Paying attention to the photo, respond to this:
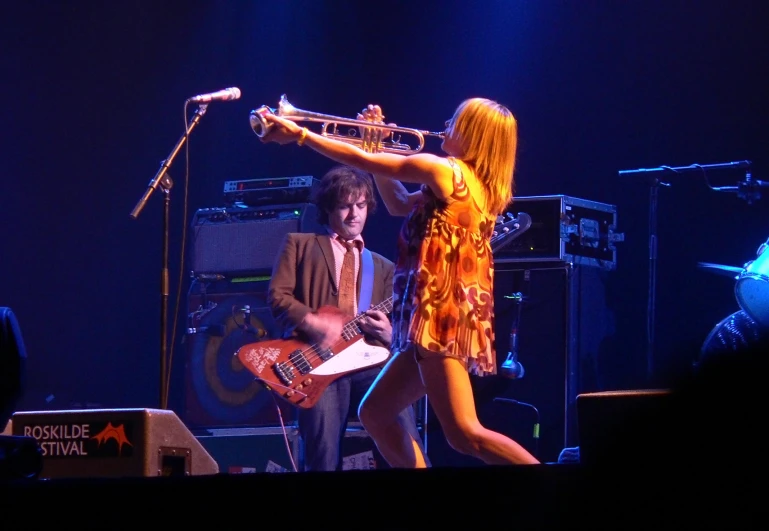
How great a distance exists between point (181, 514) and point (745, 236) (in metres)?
5.66

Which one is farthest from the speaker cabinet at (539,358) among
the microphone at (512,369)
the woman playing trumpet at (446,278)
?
the woman playing trumpet at (446,278)

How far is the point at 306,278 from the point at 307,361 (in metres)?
0.51

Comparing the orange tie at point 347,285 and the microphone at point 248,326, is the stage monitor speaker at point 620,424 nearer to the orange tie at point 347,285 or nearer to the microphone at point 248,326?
the orange tie at point 347,285

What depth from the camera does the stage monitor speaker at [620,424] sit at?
1.91 metres

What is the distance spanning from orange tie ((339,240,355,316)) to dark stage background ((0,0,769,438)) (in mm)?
1788

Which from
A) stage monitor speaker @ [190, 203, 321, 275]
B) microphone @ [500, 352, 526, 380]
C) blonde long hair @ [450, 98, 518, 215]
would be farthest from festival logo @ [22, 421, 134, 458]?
microphone @ [500, 352, 526, 380]

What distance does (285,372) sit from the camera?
17.3 feet

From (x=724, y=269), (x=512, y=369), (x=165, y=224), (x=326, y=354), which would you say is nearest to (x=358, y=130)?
(x=165, y=224)

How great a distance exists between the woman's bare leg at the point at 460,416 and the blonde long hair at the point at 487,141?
0.69 m

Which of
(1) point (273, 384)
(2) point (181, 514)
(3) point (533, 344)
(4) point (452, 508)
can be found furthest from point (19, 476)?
(3) point (533, 344)

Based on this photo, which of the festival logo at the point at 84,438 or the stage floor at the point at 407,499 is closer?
the stage floor at the point at 407,499

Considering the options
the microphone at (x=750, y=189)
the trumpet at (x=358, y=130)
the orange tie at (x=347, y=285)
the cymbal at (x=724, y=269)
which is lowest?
the orange tie at (x=347, y=285)

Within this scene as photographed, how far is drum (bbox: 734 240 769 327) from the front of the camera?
5.41 m

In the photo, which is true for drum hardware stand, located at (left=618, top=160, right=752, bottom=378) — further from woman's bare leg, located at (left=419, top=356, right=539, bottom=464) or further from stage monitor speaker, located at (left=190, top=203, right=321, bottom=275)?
woman's bare leg, located at (left=419, top=356, right=539, bottom=464)
